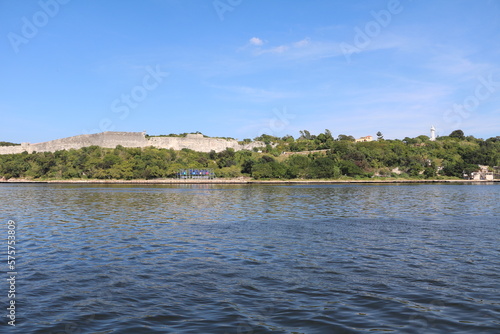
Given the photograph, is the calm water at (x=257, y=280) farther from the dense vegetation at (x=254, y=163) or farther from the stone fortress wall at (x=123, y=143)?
the stone fortress wall at (x=123, y=143)

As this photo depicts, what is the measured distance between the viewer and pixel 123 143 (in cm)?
11681

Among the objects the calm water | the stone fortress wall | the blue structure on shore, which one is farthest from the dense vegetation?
the calm water

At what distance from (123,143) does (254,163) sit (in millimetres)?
42409

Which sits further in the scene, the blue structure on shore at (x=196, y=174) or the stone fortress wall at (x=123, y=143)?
the stone fortress wall at (x=123, y=143)

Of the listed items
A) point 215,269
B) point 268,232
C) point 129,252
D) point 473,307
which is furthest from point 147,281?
point 268,232

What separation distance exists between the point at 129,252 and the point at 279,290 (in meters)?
5.73

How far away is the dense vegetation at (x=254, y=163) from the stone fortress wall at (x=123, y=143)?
326 cm

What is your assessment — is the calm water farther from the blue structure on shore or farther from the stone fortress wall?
the stone fortress wall

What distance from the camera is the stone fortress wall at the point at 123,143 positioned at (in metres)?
115

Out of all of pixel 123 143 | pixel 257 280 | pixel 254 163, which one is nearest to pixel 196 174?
pixel 254 163

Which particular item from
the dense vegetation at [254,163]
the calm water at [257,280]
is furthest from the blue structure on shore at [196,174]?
the calm water at [257,280]

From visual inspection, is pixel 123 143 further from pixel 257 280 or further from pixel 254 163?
pixel 257 280

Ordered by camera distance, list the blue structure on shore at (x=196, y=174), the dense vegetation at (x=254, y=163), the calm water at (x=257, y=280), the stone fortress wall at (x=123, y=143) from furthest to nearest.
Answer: the stone fortress wall at (x=123, y=143) < the blue structure on shore at (x=196, y=174) < the dense vegetation at (x=254, y=163) < the calm water at (x=257, y=280)

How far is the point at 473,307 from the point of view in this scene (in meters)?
7.09
